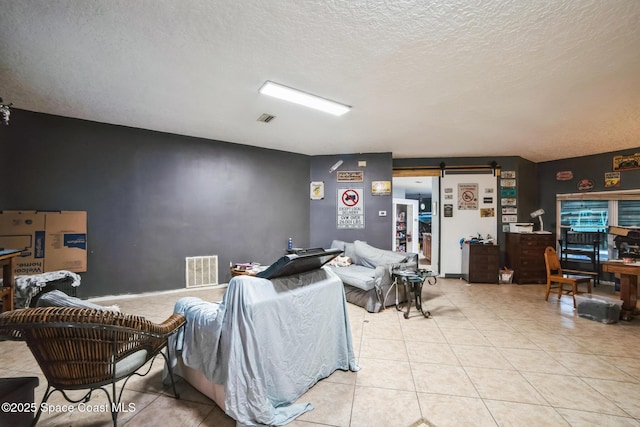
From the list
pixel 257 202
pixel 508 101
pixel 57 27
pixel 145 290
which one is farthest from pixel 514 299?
pixel 57 27

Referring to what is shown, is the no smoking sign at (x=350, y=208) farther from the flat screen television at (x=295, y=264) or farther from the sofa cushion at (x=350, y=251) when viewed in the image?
the flat screen television at (x=295, y=264)

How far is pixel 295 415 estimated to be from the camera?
5.89ft

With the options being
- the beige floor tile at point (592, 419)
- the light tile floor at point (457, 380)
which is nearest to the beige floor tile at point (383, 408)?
the light tile floor at point (457, 380)

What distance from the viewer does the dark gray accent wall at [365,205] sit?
230 inches

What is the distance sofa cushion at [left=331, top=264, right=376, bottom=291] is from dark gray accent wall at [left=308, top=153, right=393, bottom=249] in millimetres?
1202

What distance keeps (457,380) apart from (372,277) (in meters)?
1.81

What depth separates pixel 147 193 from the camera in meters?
4.51

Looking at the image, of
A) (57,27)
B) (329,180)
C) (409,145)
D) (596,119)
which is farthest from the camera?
(329,180)

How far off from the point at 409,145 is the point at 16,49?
531 centimetres

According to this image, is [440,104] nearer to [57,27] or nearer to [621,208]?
[57,27]

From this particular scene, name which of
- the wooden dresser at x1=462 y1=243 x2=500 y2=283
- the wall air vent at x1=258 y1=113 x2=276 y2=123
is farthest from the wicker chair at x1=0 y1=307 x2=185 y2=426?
the wooden dresser at x1=462 y1=243 x2=500 y2=283

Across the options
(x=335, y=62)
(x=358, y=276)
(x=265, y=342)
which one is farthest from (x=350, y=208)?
(x=265, y=342)

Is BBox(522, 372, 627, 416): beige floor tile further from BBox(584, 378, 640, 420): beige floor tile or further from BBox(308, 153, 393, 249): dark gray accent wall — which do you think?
BBox(308, 153, 393, 249): dark gray accent wall

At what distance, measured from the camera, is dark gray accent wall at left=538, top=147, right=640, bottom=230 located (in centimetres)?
540
